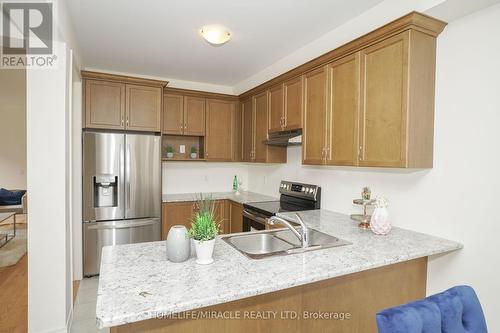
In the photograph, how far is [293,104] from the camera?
288 centimetres

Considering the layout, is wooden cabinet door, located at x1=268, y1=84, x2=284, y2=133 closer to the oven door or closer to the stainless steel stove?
the stainless steel stove

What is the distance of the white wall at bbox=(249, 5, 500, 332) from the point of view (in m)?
1.65

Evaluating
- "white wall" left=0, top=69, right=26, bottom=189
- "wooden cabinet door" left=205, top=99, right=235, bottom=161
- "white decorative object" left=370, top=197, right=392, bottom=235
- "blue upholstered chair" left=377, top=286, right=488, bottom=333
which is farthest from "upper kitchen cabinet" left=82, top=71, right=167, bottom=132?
"white wall" left=0, top=69, right=26, bottom=189

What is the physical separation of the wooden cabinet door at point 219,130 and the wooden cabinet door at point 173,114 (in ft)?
1.27

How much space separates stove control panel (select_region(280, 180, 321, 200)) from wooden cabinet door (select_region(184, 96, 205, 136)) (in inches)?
58.2

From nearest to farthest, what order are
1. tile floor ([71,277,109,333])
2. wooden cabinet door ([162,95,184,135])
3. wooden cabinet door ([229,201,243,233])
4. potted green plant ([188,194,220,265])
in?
potted green plant ([188,194,220,265])
tile floor ([71,277,109,333])
wooden cabinet door ([229,201,243,233])
wooden cabinet door ([162,95,184,135])

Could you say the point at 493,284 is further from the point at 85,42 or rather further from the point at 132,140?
the point at 85,42

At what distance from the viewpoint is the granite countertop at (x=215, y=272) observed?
1022 mm

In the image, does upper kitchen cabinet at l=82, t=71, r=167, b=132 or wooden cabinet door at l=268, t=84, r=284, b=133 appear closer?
wooden cabinet door at l=268, t=84, r=284, b=133

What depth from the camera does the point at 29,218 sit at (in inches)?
81.4

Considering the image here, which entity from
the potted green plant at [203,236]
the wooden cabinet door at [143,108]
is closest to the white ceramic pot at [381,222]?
the potted green plant at [203,236]

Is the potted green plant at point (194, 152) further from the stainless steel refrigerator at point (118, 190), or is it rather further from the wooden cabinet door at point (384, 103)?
the wooden cabinet door at point (384, 103)

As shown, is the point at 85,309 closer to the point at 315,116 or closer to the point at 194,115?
the point at 194,115

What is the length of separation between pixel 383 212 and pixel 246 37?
2024 mm
